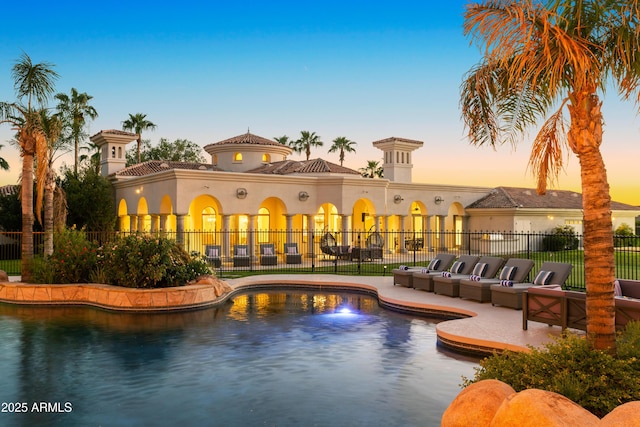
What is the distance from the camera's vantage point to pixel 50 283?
16.3 metres

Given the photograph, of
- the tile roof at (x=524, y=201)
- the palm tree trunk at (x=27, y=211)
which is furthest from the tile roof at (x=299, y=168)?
the palm tree trunk at (x=27, y=211)

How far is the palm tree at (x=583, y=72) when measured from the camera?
6.18 metres

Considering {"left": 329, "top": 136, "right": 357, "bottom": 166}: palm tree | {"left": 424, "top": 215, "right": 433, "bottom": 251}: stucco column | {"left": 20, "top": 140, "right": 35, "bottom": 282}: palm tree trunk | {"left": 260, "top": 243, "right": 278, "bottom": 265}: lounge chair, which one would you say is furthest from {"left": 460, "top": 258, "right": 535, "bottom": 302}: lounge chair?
{"left": 329, "top": 136, "right": 357, "bottom": 166}: palm tree

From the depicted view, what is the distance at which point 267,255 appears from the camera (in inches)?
1063

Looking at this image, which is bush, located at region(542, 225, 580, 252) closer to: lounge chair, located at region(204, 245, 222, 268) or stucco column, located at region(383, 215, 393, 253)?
stucco column, located at region(383, 215, 393, 253)

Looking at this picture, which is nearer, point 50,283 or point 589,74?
point 589,74

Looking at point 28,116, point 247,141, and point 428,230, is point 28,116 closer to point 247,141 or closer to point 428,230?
point 247,141

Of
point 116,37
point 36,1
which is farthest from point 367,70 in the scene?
point 36,1

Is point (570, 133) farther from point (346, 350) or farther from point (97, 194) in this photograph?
point (97, 194)

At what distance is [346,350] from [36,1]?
1938 cm

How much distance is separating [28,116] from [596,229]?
54.9 ft

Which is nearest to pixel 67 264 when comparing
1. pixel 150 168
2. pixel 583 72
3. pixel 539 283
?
pixel 539 283

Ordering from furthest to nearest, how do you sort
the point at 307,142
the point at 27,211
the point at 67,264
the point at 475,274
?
the point at 307,142 → the point at 27,211 → the point at 67,264 → the point at 475,274

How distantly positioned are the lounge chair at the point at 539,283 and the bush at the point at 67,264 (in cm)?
1241
